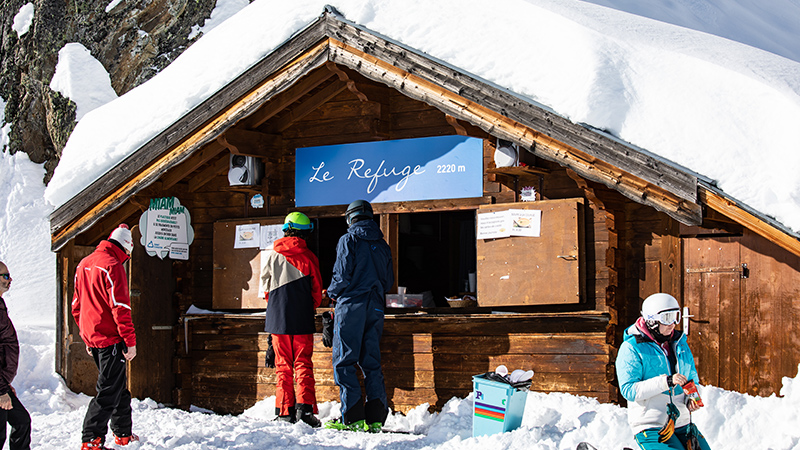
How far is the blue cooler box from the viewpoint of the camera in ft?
22.0

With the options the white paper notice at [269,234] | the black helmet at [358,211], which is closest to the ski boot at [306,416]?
the black helmet at [358,211]

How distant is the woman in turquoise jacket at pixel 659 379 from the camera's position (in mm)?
4820

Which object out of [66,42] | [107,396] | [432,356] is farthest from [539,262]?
[66,42]

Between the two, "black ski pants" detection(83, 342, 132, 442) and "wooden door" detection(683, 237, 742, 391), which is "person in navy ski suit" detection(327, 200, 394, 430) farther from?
"wooden door" detection(683, 237, 742, 391)

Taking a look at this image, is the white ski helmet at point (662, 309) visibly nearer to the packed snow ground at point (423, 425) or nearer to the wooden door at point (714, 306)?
the packed snow ground at point (423, 425)

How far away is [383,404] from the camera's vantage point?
306 inches

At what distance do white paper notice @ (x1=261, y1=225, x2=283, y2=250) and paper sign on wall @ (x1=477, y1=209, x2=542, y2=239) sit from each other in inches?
100

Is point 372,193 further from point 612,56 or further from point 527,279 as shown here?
point 612,56

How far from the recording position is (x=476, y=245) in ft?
28.8

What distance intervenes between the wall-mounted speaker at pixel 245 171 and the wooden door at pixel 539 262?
2.86 meters

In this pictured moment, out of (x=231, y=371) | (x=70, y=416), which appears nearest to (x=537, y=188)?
(x=231, y=371)

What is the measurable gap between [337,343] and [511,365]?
6.08 ft

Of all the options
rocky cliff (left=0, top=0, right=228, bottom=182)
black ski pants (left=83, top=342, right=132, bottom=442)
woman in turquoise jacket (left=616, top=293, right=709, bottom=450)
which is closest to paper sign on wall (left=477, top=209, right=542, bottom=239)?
woman in turquoise jacket (left=616, top=293, right=709, bottom=450)

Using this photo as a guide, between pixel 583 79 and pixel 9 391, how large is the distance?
5372 mm
